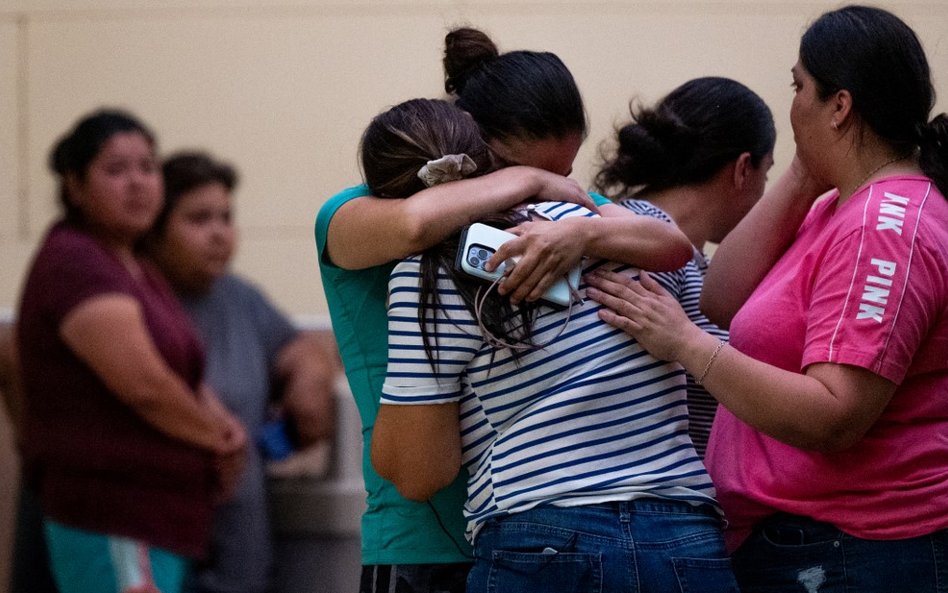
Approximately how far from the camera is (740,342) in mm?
1691

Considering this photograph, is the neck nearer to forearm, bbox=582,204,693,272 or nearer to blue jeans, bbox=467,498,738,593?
forearm, bbox=582,204,693,272

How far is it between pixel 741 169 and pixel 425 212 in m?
0.73

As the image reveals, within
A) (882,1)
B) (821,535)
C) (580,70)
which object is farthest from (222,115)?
(821,535)

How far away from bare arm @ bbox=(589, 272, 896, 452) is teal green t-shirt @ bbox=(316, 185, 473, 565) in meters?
0.29

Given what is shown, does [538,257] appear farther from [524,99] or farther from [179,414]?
[179,414]

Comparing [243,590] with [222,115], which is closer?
[243,590]

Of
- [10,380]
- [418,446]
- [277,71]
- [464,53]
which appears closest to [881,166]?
[464,53]

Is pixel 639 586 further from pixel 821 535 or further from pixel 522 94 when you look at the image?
pixel 522 94

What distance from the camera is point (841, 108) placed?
5.39ft

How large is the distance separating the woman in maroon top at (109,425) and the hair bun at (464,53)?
1.64 m

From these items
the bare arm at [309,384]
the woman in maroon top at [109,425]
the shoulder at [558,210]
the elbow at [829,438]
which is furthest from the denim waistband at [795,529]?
the bare arm at [309,384]

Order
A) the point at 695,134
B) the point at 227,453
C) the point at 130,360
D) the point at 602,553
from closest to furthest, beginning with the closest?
1. the point at 602,553
2. the point at 695,134
3. the point at 130,360
4. the point at 227,453

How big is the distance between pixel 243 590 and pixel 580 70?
173cm

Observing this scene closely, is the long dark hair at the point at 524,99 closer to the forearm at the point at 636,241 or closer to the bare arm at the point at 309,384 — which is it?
the forearm at the point at 636,241
